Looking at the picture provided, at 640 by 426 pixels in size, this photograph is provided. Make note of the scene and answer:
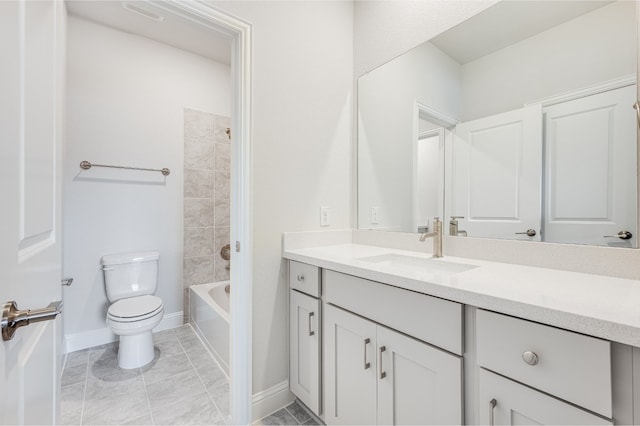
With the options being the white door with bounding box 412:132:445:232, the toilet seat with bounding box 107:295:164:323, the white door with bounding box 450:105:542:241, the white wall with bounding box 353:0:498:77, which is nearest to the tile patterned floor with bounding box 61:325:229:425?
the toilet seat with bounding box 107:295:164:323

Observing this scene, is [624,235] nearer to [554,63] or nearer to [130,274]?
[554,63]

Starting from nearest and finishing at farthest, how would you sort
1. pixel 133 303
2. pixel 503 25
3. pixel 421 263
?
pixel 503 25 < pixel 421 263 < pixel 133 303

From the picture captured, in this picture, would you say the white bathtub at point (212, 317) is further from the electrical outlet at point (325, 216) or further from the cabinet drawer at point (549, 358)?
the cabinet drawer at point (549, 358)

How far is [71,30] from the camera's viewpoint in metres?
2.16

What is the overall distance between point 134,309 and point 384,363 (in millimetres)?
1829

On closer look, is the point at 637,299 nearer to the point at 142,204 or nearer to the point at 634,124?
the point at 634,124

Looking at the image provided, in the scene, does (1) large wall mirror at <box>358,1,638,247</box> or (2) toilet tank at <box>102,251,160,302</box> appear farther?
(2) toilet tank at <box>102,251,160,302</box>

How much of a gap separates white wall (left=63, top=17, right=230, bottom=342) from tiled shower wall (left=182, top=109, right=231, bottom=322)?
0.07 meters

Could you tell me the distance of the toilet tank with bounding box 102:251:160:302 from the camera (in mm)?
2221

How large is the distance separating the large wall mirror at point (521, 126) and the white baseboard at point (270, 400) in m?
1.10

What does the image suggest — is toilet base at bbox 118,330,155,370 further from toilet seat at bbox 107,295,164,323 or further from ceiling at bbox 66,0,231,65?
ceiling at bbox 66,0,231,65

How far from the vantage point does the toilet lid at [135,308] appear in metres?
1.92

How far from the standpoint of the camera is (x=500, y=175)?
4.21 feet

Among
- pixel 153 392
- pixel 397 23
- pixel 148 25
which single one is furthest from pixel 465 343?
pixel 148 25
